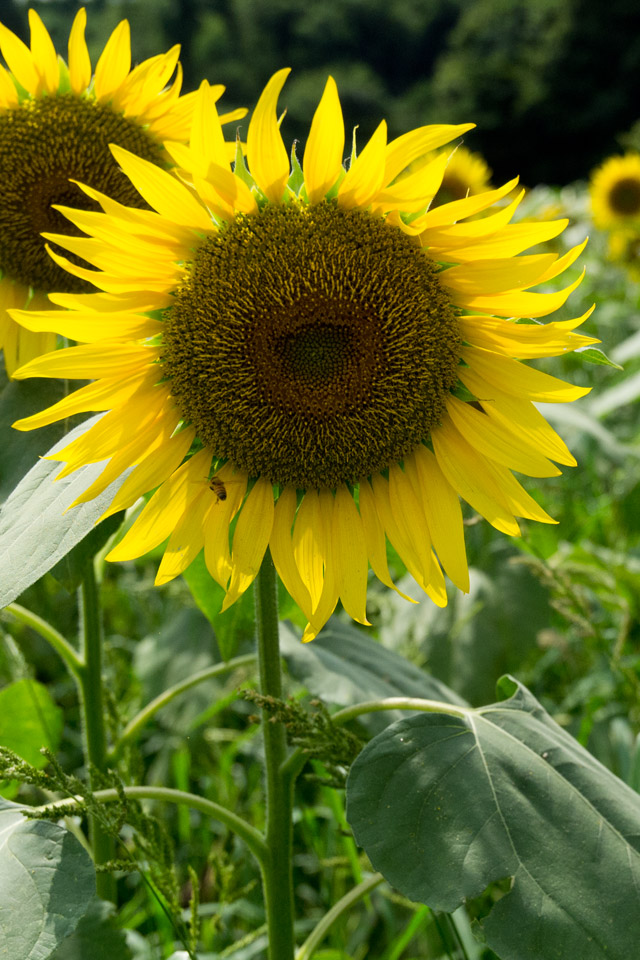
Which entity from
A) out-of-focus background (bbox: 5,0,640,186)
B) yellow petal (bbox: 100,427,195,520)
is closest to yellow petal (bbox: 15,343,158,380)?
yellow petal (bbox: 100,427,195,520)

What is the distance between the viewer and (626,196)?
690 centimetres

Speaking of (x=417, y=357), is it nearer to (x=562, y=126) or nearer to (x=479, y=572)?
(x=479, y=572)

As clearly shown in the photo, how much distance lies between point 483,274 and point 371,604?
3.48 ft

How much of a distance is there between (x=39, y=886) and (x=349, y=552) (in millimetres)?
609

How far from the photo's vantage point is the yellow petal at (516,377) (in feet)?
4.31

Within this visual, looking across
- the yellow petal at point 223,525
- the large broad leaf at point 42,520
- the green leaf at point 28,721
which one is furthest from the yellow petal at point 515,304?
the green leaf at point 28,721

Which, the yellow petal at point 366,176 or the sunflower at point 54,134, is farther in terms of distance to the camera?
the sunflower at point 54,134

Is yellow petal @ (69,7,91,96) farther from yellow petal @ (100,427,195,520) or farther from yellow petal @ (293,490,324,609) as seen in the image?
yellow petal @ (293,490,324,609)

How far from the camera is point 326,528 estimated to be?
142cm

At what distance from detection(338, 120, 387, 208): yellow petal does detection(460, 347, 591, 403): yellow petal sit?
0.92ft

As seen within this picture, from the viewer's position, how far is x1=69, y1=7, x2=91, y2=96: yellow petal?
5.48 ft

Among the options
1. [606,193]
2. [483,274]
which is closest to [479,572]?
[483,274]

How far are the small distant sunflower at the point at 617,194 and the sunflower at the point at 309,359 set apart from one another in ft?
19.6

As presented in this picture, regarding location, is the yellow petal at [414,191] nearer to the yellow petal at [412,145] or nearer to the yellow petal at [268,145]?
the yellow petal at [412,145]
